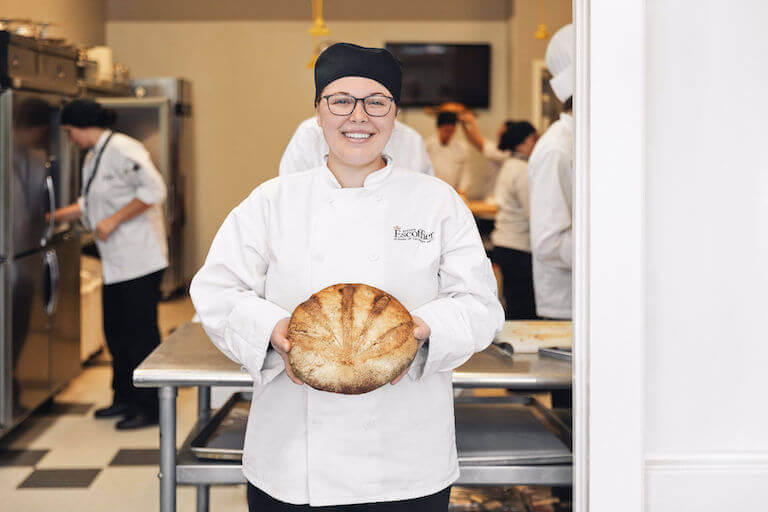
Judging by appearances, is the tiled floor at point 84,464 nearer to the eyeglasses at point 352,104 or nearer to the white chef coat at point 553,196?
the white chef coat at point 553,196

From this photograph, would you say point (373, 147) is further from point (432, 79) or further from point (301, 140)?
point (432, 79)

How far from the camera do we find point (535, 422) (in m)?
2.22

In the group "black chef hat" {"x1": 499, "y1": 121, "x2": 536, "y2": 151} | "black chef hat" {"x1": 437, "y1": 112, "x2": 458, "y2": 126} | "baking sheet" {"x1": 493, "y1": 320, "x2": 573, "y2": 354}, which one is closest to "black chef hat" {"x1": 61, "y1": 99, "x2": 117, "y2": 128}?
"black chef hat" {"x1": 499, "y1": 121, "x2": 536, "y2": 151}

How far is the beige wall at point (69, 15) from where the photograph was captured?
18.1ft

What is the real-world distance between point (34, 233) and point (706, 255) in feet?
10.3

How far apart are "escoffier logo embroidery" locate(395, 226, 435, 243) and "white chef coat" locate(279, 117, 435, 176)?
3.24 feet

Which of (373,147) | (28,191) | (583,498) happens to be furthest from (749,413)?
(28,191)

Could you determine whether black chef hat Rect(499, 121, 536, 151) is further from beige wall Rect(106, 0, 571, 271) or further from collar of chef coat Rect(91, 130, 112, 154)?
beige wall Rect(106, 0, 571, 271)

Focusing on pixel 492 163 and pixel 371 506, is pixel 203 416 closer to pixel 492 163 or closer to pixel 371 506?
pixel 371 506

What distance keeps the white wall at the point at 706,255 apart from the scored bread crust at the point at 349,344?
548 millimetres

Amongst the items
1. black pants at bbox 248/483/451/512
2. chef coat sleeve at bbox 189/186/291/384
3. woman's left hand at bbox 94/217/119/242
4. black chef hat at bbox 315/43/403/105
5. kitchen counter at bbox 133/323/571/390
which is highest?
black chef hat at bbox 315/43/403/105

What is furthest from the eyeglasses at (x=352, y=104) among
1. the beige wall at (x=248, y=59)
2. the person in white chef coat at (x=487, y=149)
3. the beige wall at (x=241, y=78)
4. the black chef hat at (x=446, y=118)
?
the beige wall at (x=241, y=78)

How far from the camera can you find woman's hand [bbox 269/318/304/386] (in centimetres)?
136

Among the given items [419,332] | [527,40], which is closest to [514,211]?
[419,332]
